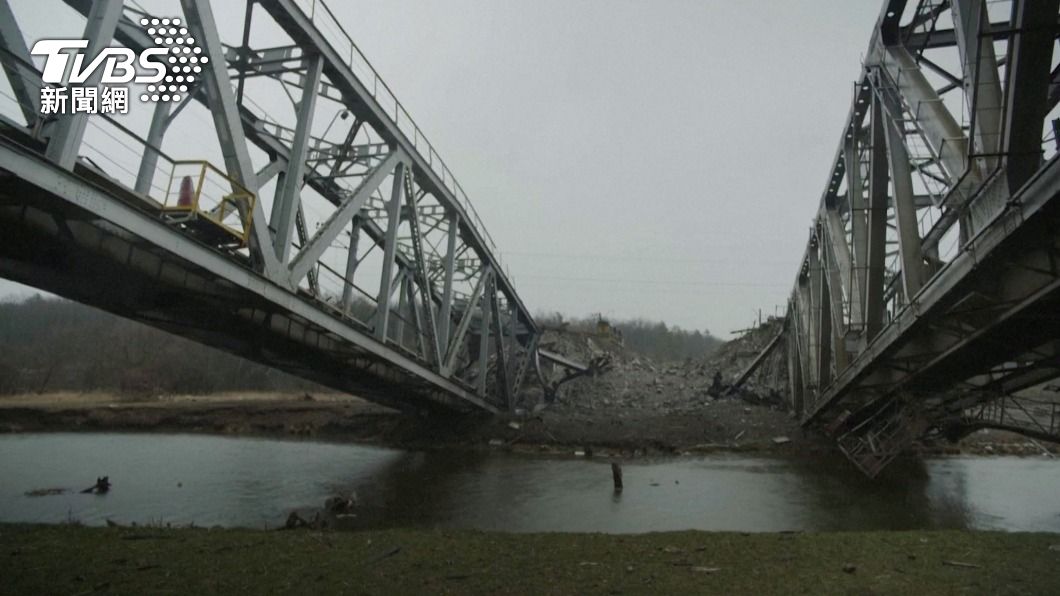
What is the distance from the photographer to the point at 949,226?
10.8m

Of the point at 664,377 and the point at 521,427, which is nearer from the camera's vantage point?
the point at 521,427

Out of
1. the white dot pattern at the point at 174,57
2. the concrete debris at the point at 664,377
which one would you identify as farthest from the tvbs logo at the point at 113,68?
the concrete debris at the point at 664,377

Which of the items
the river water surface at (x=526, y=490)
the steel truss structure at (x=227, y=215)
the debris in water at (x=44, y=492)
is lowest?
the debris in water at (x=44, y=492)

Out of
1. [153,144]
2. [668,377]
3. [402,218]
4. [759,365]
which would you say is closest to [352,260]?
[402,218]

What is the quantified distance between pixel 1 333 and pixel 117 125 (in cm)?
9715

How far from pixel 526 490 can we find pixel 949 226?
12953 mm

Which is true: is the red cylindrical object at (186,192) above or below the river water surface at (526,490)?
above

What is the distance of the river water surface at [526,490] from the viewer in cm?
1403

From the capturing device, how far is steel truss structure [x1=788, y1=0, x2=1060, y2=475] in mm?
7042

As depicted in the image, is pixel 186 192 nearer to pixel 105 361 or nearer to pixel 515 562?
pixel 515 562

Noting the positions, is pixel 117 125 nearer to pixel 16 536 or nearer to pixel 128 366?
pixel 16 536

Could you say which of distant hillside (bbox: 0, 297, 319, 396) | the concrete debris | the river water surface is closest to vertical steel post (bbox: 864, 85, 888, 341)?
the river water surface

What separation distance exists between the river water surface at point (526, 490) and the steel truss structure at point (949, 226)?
8.57ft

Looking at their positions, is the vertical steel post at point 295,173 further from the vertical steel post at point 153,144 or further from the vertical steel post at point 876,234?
the vertical steel post at point 876,234
